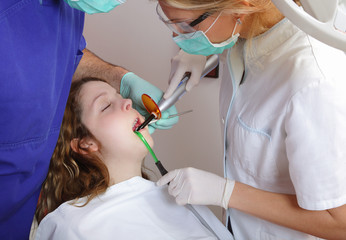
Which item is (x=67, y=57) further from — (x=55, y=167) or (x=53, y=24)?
(x=55, y=167)

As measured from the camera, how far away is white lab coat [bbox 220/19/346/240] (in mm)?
935

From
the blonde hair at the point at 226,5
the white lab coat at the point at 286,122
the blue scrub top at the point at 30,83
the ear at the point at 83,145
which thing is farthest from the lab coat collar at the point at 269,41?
the ear at the point at 83,145

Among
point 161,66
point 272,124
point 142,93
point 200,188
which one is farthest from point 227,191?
point 161,66

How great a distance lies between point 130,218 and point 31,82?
28.1 inches

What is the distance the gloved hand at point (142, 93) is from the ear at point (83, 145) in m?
0.26

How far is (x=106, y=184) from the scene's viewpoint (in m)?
1.43

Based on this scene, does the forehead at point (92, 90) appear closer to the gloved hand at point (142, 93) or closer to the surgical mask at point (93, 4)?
the gloved hand at point (142, 93)

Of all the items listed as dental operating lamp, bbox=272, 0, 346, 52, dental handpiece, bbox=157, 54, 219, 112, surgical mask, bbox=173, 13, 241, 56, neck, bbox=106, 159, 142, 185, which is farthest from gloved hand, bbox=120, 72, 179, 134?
dental operating lamp, bbox=272, 0, 346, 52

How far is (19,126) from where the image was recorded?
2.95 ft

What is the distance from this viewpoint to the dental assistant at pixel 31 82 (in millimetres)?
841

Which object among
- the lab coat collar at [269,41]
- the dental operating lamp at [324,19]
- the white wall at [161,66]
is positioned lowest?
the white wall at [161,66]

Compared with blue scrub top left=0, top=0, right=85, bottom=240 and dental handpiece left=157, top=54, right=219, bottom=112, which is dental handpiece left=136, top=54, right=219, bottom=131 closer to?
dental handpiece left=157, top=54, right=219, bottom=112

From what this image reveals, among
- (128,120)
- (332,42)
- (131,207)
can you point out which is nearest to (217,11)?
(332,42)

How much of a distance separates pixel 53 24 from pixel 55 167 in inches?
27.8
